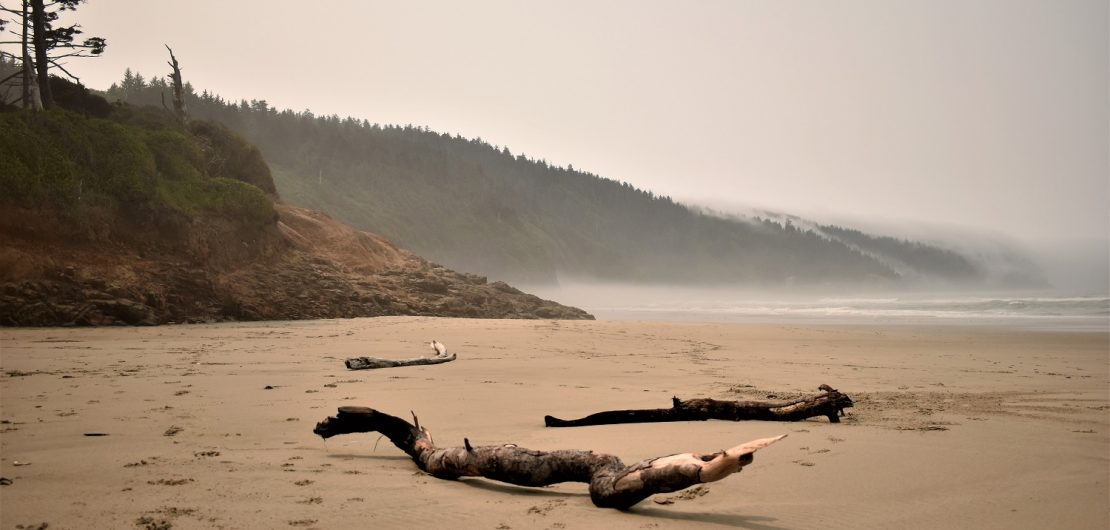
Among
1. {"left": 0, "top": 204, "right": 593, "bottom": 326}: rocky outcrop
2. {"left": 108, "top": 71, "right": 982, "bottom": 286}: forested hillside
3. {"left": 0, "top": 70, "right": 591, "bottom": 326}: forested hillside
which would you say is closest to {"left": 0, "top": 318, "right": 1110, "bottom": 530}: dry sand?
{"left": 0, "top": 204, "right": 593, "bottom": 326}: rocky outcrop

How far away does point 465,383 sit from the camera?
7.47m

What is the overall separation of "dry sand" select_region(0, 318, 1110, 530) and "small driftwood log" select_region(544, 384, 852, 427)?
104mm

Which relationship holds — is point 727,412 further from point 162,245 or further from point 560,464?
point 162,245

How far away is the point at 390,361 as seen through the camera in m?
8.84

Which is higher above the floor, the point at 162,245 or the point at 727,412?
the point at 162,245

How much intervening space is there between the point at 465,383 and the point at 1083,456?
17.0 feet

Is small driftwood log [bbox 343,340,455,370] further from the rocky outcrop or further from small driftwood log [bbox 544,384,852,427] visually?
the rocky outcrop

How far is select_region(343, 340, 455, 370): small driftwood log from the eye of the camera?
839cm

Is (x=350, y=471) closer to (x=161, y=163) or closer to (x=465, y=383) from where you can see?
(x=465, y=383)

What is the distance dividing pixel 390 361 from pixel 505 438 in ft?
14.4

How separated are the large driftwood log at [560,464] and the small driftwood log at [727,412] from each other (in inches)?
53.3

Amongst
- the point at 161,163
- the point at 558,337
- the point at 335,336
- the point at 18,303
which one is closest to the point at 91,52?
the point at 161,163

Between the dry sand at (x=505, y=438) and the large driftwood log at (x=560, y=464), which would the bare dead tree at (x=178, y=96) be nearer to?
the dry sand at (x=505, y=438)

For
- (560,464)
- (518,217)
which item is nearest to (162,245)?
(560,464)
